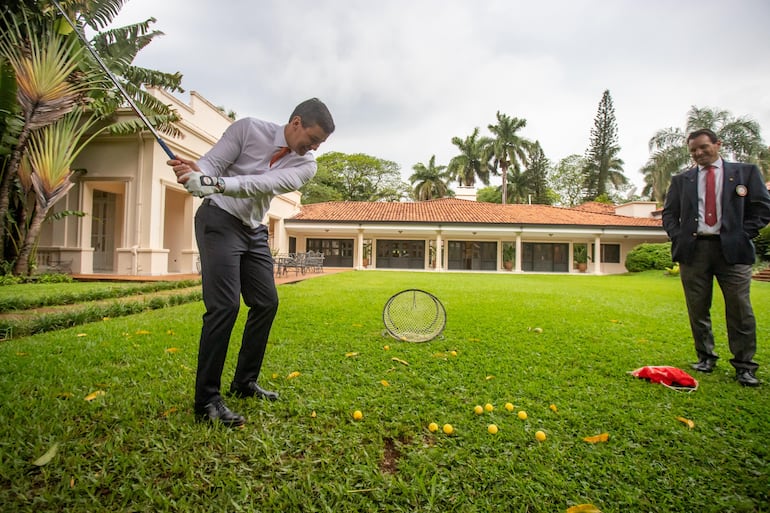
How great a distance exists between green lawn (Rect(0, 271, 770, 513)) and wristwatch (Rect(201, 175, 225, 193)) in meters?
1.19

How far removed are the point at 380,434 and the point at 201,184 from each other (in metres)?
1.48

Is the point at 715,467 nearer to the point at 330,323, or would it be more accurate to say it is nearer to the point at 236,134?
the point at 236,134

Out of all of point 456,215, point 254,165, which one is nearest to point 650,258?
point 456,215

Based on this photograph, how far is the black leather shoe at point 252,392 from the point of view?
225 centimetres

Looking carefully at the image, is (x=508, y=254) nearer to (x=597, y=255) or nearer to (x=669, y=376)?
(x=597, y=255)

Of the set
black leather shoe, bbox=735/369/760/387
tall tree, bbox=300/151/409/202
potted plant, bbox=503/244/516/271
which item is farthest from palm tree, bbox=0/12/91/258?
tall tree, bbox=300/151/409/202

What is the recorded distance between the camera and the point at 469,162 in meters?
37.2

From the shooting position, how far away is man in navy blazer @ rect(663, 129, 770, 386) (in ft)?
9.13

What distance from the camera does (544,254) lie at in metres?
26.4

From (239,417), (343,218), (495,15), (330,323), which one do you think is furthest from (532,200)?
(239,417)

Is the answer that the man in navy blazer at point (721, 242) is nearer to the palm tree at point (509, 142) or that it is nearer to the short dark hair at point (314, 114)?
the short dark hair at point (314, 114)

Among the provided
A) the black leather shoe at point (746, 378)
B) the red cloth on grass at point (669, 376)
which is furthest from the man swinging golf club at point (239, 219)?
the black leather shoe at point (746, 378)

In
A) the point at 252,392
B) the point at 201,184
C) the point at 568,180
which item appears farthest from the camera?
the point at 568,180

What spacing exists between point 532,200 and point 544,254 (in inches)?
623
